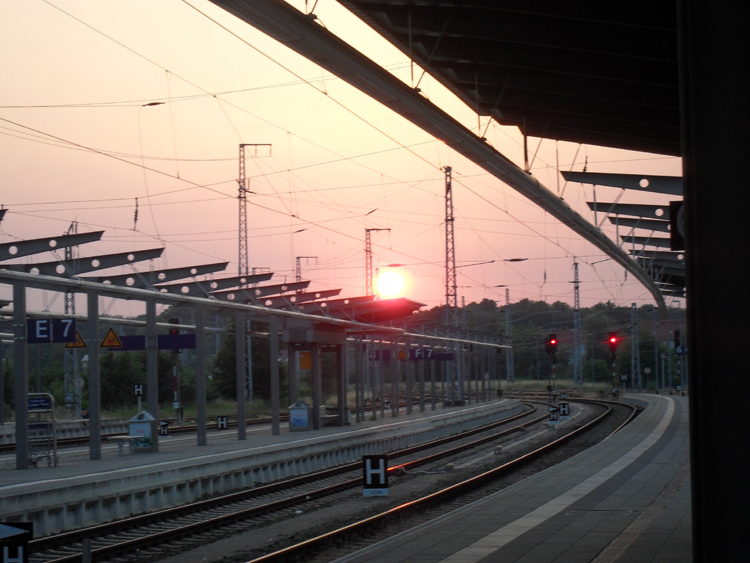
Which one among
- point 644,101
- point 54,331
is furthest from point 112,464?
point 644,101

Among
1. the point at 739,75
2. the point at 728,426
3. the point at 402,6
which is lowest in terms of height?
the point at 728,426

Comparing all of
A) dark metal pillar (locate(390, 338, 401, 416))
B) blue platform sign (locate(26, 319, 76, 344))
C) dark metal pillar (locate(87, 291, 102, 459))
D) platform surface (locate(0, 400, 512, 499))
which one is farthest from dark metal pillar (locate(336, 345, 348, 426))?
blue platform sign (locate(26, 319, 76, 344))

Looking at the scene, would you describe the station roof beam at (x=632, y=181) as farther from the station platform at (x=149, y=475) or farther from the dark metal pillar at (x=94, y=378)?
the dark metal pillar at (x=94, y=378)

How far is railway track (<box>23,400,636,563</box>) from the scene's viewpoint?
10789 millimetres

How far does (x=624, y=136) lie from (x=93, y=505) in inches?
469

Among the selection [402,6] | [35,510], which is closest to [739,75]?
[402,6]

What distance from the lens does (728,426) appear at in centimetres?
443

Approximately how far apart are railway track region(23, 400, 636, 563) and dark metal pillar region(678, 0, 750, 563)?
19.8 ft

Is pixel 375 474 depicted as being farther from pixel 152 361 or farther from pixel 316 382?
pixel 316 382

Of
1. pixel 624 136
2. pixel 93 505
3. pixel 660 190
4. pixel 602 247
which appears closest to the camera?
pixel 93 505

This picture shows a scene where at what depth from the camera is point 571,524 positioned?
411 inches

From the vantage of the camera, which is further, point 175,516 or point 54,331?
point 54,331

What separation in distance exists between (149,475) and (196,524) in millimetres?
2892

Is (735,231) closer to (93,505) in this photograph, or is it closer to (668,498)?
(668,498)
